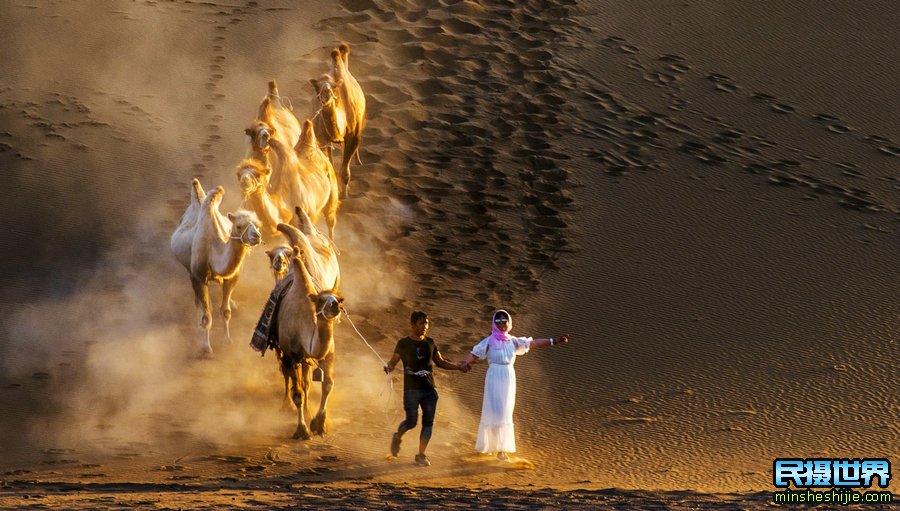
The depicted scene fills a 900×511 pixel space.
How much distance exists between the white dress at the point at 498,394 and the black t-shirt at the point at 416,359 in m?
0.37

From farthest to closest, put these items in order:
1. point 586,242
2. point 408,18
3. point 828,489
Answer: point 408,18
point 586,242
point 828,489

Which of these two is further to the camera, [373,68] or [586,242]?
[373,68]

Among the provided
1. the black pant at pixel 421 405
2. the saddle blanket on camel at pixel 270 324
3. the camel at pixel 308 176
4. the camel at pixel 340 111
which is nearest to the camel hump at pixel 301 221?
the saddle blanket on camel at pixel 270 324

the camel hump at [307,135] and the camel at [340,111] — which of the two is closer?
the camel hump at [307,135]

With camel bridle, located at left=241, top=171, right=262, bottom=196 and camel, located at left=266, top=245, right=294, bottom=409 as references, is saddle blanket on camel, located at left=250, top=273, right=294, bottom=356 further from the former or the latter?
camel bridle, located at left=241, top=171, right=262, bottom=196

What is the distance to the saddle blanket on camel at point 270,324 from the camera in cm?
1252

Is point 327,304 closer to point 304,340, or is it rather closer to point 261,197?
point 304,340

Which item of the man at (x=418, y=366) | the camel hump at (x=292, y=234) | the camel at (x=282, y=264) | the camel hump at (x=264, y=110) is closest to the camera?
the man at (x=418, y=366)

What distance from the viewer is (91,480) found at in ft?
37.3

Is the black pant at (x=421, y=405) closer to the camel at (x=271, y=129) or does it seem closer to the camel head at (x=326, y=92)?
the camel at (x=271, y=129)

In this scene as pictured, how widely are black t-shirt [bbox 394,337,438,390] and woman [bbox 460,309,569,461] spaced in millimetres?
279

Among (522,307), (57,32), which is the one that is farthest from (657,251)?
(57,32)

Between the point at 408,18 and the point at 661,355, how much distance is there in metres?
10.1

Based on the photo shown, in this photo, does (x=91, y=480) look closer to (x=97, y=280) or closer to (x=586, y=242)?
(x=97, y=280)
